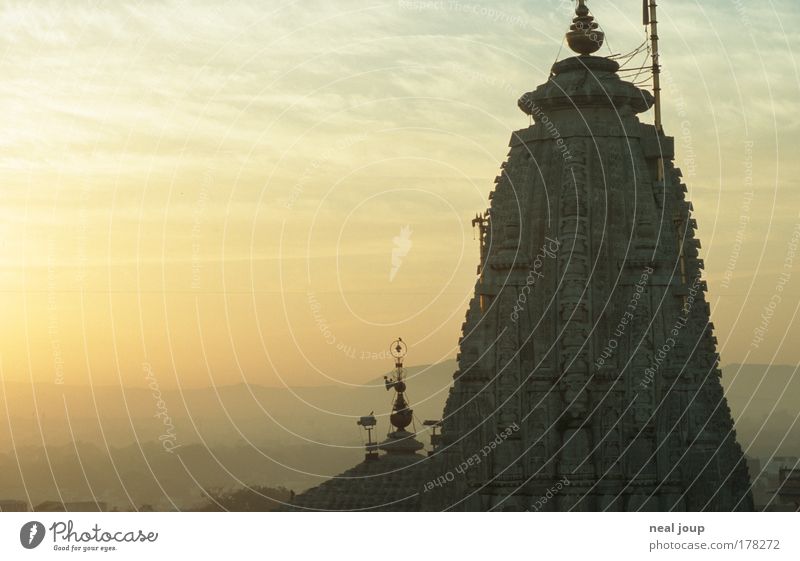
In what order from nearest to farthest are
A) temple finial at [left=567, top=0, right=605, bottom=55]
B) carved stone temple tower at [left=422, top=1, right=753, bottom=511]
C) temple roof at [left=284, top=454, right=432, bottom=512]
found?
carved stone temple tower at [left=422, top=1, right=753, bottom=511] < temple finial at [left=567, top=0, right=605, bottom=55] < temple roof at [left=284, top=454, right=432, bottom=512]

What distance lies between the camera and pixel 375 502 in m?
116

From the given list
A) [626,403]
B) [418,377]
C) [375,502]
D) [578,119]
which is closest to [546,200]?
[578,119]

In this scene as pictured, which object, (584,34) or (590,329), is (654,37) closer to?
(584,34)

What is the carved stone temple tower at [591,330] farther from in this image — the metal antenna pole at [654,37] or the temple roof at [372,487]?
the temple roof at [372,487]

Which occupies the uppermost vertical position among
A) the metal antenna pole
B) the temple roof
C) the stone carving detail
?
the metal antenna pole

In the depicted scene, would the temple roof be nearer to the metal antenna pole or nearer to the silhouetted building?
the silhouetted building

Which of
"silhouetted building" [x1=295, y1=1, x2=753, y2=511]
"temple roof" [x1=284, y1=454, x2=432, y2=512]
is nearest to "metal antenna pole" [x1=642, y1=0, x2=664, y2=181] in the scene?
"silhouetted building" [x1=295, y1=1, x2=753, y2=511]

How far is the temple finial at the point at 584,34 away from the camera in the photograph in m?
93.2

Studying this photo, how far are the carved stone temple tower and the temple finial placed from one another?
7 centimetres

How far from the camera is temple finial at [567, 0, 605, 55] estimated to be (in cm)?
9325

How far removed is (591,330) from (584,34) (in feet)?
45.4

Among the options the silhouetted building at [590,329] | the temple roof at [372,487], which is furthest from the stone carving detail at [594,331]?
the temple roof at [372,487]

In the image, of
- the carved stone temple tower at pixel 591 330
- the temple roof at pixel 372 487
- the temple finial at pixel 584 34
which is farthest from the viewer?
the temple roof at pixel 372 487

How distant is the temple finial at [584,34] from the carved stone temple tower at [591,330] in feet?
0.24
